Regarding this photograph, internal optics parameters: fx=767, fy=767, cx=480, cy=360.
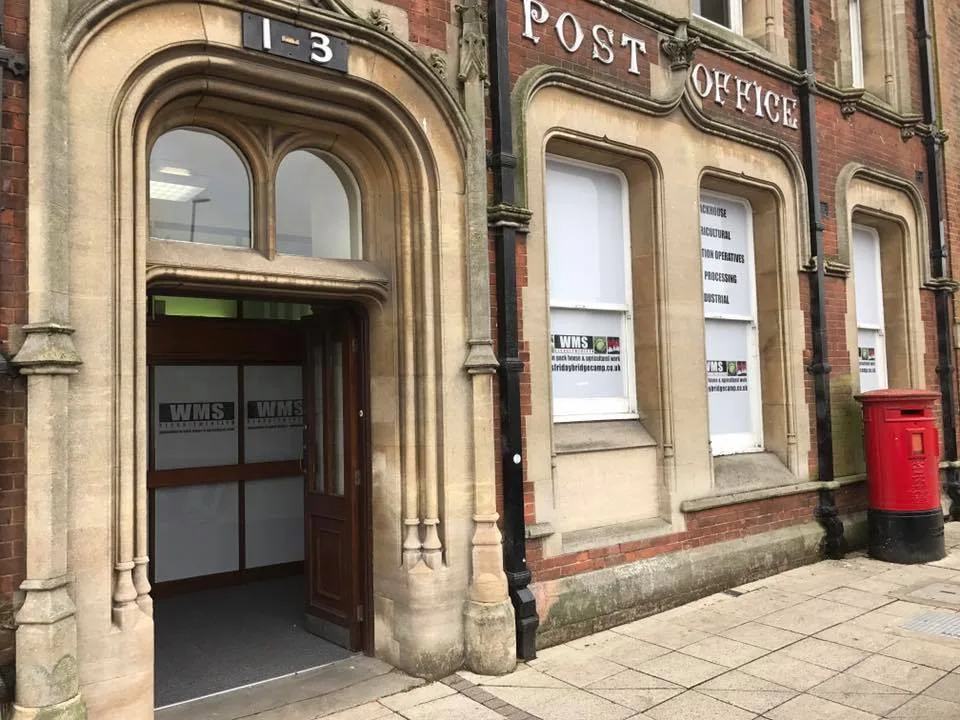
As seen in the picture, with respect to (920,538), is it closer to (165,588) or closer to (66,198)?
(165,588)

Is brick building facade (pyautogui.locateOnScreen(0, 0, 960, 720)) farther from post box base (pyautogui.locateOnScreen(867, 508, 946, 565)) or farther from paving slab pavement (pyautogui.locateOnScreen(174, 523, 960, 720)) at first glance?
post box base (pyautogui.locateOnScreen(867, 508, 946, 565))

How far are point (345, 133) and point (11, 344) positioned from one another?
245cm

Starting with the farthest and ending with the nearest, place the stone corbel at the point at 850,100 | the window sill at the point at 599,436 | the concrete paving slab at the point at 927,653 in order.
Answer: the stone corbel at the point at 850,100
the window sill at the point at 599,436
the concrete paving slab at the point at 927,653

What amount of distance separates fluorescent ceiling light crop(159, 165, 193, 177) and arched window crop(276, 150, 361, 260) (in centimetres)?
58

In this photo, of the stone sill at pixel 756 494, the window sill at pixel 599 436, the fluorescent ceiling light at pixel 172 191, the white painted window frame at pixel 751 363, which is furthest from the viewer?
the white painted window frame at pixel 751 363

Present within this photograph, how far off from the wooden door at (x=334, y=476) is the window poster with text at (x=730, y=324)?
12.3 ft

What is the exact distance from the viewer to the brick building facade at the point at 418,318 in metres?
3.76

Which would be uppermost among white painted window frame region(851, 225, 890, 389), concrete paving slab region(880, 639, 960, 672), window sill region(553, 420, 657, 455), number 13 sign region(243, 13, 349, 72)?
number 13 sign region(243, 13, 349, 72)

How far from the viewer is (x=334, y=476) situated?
5.71 metres

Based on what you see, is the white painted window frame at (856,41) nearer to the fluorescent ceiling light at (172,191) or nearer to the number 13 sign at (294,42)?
the number 13 sign at (294,42)

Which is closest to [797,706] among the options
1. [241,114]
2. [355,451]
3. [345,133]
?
[355,451]

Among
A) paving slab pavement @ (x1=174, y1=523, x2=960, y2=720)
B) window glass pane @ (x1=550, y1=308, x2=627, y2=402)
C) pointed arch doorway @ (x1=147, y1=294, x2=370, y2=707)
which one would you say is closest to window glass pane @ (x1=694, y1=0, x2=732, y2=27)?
window glass pane @ (x1=550, y1=308, x2=627, y2=402)

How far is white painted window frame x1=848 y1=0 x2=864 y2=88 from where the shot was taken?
1006 cm

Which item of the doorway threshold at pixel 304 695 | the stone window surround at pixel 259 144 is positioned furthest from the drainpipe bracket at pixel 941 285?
the doorway threshold at pixel 304 695
